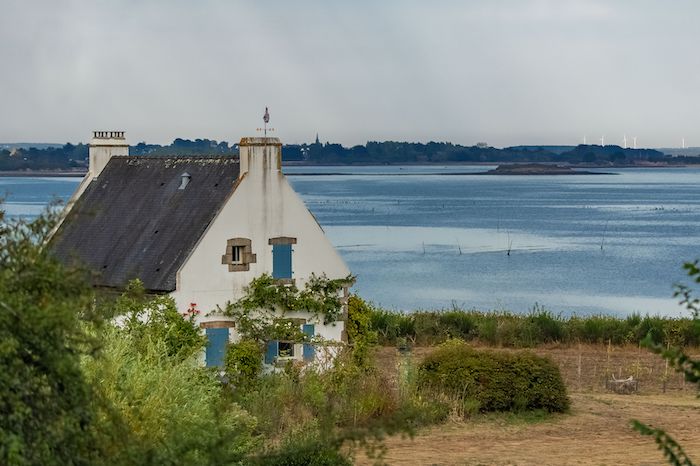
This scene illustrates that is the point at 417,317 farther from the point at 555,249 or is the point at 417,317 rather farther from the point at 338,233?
the point at 338,233

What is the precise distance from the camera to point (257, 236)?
28.4m

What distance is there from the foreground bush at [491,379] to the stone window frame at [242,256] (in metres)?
4.67

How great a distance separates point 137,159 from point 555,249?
211ft

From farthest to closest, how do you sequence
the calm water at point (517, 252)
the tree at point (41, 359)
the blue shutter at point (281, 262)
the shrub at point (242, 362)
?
the calm water at point (517, 252) < the blue shutter at point (281, 262) < the shrub at point (242, 362) < the tree at point (41, 359)

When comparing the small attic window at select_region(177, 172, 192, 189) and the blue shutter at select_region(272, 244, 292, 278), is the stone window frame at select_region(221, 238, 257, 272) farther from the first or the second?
the small attic window at select_region(177, 172, 192, 189)

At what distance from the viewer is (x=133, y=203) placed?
1212 inches

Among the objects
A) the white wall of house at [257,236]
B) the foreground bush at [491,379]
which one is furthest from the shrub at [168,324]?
the foreground bush at [491,379]

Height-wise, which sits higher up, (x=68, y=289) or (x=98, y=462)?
(x=68, y=289)

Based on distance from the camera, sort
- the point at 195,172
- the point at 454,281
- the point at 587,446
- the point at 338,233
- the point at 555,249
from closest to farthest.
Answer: the point at 587,446 < the point at 195,172 < the point at 454,281 < the point at 555,249 < the point at 338,233

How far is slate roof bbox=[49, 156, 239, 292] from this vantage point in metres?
27.9

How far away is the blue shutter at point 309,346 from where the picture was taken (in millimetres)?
28344

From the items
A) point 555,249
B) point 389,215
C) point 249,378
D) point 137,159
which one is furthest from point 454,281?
point 389,215

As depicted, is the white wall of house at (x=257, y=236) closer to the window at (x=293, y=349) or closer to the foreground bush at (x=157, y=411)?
the window at (x=293, y=349)

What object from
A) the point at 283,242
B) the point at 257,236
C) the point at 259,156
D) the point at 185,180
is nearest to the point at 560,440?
the point at 283,242
